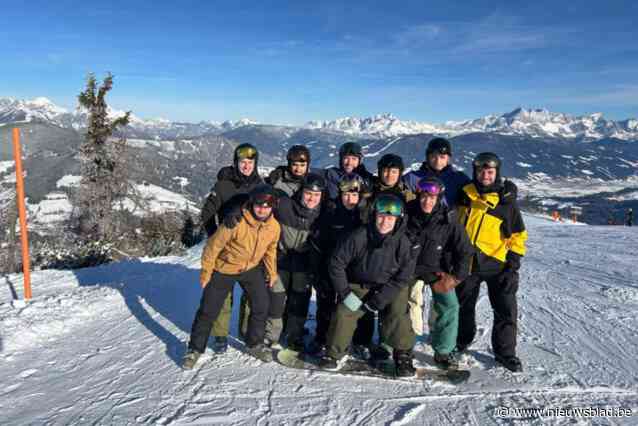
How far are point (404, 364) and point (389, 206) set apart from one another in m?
1.78

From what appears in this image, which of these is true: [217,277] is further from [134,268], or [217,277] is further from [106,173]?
[106,173]

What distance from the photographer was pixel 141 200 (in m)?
19.8

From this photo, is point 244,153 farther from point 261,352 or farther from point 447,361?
point 447,361

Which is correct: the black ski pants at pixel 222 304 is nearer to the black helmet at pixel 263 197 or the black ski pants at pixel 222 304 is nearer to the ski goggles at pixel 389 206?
the black helmet at pixel 263 197

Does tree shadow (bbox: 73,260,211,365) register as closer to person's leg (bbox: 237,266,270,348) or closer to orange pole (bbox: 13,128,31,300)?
person's leg (bbox: 237,266,270,348)

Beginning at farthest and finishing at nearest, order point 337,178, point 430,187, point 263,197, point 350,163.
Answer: point 350,163
point 337,178
point 263,197
point 430,187

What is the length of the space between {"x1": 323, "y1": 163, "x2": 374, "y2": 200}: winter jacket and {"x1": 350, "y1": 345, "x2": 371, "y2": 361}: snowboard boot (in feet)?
6.20

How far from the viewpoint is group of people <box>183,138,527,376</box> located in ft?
13.9

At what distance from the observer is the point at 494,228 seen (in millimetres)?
4469

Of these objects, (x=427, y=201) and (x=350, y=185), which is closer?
(x=427, y=201)

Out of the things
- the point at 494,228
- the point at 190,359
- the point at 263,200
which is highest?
the point at 263,200

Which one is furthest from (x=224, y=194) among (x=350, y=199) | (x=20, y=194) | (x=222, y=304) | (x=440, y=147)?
(x=20, y=194)

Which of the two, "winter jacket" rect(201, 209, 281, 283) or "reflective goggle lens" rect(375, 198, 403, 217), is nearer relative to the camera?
"reflective goggle lens" rect(375, 198, 403, 217)

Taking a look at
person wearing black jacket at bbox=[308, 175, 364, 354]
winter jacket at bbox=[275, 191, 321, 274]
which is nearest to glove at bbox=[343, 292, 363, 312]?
person wearing black jacket at bbox=[308, 175, 364, 354]
